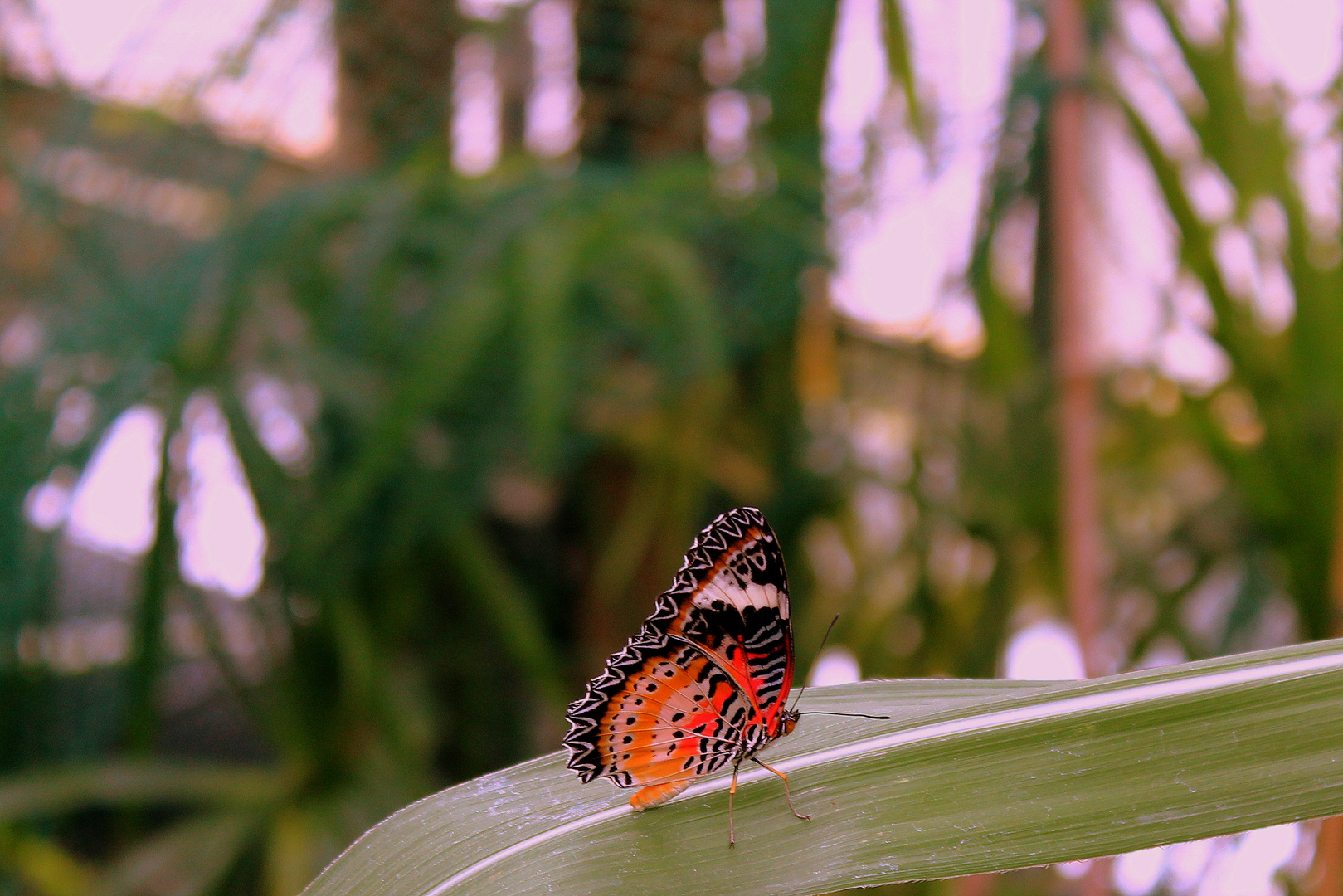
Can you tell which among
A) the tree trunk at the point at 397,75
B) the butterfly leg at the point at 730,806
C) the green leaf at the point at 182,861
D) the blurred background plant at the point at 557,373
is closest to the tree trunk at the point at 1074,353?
the blurred background plant at the point at 557,373

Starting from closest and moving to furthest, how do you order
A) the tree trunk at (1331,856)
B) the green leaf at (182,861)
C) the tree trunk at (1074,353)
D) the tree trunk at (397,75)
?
the tree trunk at (1331,856)
the tree trunk at (1074,353)
the green leaf at (182,861)
the tree trunk at (397,75)

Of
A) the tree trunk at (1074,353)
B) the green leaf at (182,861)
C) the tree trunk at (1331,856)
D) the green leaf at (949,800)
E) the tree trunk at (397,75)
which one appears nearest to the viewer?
the green leaf at (949,800)

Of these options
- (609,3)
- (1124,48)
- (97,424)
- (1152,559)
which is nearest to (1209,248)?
(1124,48)

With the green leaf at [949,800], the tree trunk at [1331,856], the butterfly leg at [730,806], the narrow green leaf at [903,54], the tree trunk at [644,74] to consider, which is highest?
the tree trunk at [644,74]

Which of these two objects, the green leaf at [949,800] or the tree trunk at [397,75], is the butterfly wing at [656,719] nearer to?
the green leaf at [949,800]

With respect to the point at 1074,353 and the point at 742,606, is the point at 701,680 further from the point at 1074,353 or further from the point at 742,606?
the point at 1074,353

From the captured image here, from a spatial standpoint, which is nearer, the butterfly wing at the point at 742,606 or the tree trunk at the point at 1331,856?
the butterfly wing at the point at 742,606

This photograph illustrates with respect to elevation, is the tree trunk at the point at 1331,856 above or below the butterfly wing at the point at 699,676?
below
